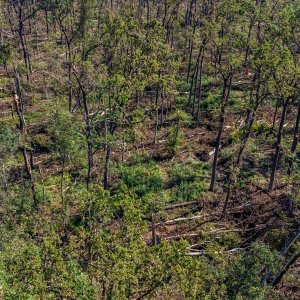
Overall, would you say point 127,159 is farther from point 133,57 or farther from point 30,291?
point 30,291

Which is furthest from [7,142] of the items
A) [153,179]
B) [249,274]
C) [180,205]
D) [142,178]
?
[249,274]

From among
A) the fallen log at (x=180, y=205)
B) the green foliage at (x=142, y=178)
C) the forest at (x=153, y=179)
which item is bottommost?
the fallen log at (x=180, y=205)

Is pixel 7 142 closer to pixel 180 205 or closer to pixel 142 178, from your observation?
pixel 142 178

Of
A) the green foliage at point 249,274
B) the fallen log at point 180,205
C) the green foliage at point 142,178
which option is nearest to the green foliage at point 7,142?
the green foliage at point 142,178

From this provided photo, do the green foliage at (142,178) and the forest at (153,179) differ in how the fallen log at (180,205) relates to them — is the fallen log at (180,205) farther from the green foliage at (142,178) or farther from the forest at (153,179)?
the green foliage at (142,178)

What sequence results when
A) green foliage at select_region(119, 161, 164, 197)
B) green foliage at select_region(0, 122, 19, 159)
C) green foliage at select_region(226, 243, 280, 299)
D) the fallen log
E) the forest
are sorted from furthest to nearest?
green foliage at select_region(119, 161, 164, 197) < the fallen log < green foliage at select_region(0, 122, 19, 159) < green foliage at select_region(226, 243, 280, 299) < the forest

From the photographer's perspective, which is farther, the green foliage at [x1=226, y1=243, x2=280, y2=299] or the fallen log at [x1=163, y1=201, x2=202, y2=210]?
the fallen log at [x1=163, y1=201, x2=202, y2=210]

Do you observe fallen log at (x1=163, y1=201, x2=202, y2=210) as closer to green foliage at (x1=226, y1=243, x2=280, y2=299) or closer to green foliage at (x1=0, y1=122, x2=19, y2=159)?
green foliage at (x1=226, y1=243, x2=280, y2=299)

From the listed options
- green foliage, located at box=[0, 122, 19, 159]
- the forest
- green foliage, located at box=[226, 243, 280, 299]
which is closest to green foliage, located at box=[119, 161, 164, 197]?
the forest
